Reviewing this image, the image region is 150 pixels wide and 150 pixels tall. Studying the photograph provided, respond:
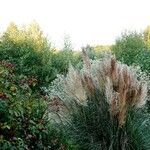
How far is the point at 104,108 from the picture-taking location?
23.2 feet

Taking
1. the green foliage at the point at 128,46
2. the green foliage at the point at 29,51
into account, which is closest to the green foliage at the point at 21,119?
the green foliage at the point at 29,51

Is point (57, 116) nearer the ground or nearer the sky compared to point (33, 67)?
nearer the ground

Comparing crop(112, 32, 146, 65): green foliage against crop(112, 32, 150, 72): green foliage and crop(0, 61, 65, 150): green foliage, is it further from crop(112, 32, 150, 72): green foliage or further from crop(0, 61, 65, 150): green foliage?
crop(0, 61, 65, 150): green foliage

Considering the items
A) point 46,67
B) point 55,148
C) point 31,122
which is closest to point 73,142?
point 55,148

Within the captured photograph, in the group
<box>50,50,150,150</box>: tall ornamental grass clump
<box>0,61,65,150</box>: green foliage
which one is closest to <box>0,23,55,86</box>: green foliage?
<box>50,50,150,150</box>: tall ornamental grass clump

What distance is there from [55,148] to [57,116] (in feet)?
4.41

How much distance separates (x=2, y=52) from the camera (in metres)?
15.0

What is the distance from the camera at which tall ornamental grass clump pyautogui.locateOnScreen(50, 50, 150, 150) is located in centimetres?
675

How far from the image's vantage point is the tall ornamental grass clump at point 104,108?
266 inches

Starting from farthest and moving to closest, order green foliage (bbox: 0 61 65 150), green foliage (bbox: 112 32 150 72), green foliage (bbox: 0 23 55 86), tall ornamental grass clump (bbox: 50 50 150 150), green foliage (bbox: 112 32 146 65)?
green foliage (bbox: 112 32 146 65) → green foliage (bbox: 112 32 150 72) → green foliage (bbox: 0 23 55 86) → tall ornamental grass clump (bbox: 50 50 150 150) → green foliage (bbox: 0 61 65 150)

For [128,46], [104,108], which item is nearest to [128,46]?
[128,46]

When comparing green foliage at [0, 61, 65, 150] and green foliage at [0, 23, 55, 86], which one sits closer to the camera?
green foliage at [0, 61, 65, 150]

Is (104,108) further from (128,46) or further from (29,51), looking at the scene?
(128,46)

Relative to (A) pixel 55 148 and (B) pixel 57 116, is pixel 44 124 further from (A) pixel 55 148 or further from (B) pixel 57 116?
(B) pixel 57 116
